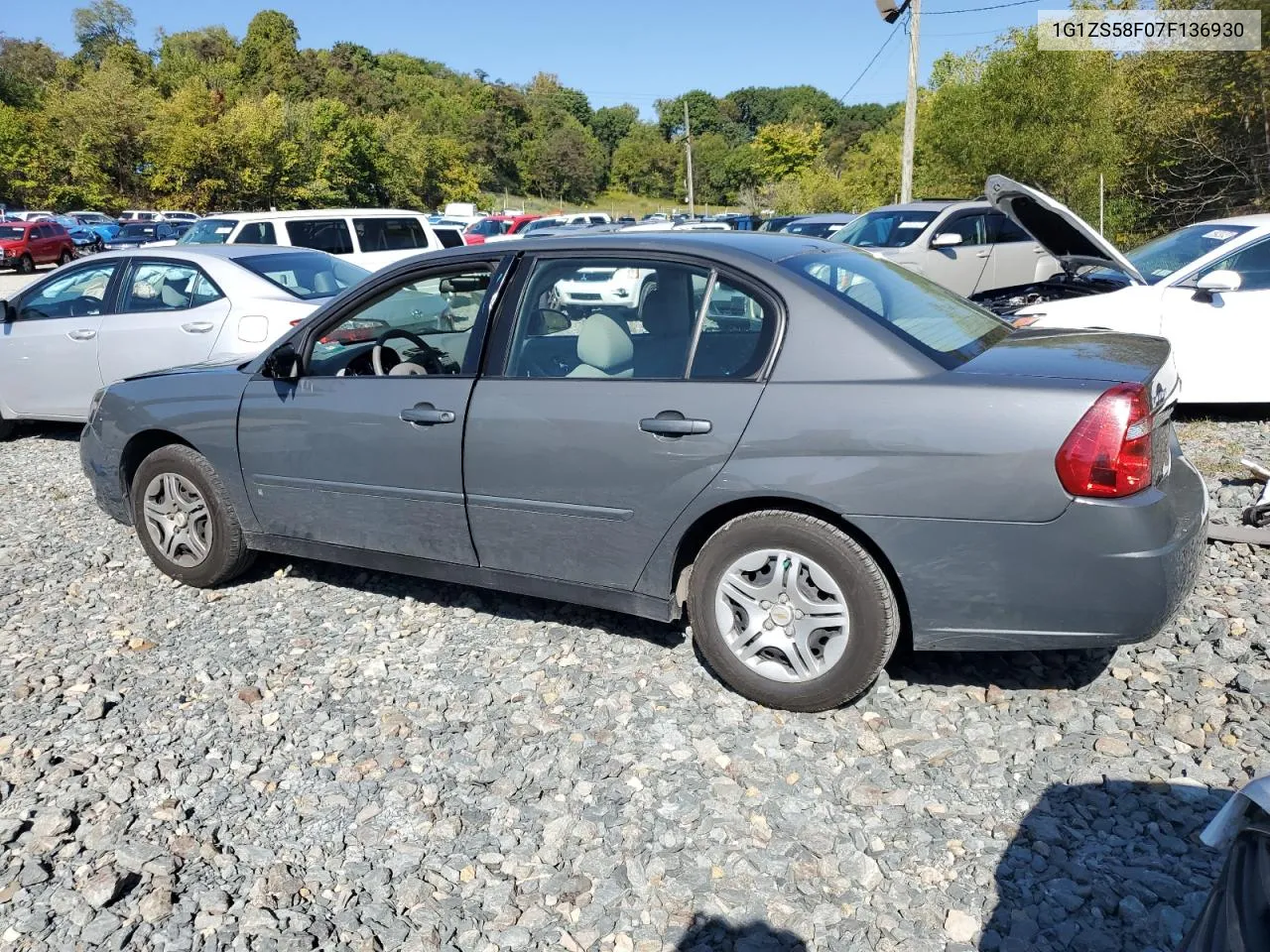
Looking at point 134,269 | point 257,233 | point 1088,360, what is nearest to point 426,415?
point 1088,360

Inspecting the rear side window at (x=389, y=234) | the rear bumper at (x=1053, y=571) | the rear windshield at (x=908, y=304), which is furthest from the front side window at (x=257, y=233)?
the rear bumper at (x=1053, y=571)

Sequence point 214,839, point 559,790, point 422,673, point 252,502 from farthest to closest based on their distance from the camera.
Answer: point 252,502 < point 422,673 < point 559,790 < point 214,839

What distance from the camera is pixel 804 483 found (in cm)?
331

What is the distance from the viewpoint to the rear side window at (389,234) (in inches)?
563

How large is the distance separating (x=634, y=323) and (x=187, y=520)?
2.49 m

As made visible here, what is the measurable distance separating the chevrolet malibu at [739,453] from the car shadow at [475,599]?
1.48ft

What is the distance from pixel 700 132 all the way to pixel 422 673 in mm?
130134

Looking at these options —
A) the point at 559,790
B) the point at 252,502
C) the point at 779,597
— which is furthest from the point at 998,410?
the point at 252,502

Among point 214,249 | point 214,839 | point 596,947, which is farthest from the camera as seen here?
point 214,249

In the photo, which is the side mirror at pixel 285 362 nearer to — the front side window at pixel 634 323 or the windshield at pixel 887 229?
the front side window at pixel 634 323

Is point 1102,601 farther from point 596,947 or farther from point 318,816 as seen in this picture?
point 318,816

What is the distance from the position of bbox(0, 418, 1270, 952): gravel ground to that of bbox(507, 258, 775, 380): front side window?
3.91ft

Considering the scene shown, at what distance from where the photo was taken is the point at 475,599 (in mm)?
4723

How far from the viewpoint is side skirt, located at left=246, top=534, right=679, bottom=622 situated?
3.79 metres
